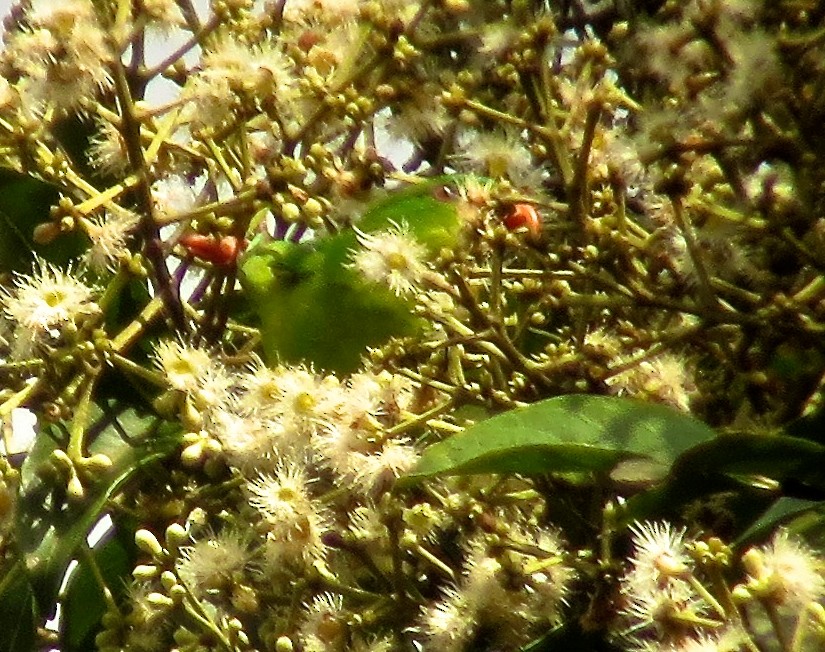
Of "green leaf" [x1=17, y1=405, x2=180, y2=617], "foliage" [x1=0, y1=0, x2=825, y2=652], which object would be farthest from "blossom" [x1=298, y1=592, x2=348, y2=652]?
"green leaf" [x1=17, y1=405, x2=180, y2=617]

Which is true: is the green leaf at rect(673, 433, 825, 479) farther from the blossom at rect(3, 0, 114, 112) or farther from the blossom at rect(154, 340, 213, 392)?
the blossom at rect(3, 0, 114, 112)

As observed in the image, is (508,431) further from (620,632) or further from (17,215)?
(17,215)

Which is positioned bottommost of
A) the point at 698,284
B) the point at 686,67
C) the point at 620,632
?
the point at 620,632

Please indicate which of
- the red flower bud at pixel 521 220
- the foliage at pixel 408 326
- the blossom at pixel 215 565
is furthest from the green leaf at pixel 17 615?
the red flower bud at pixel 521 220

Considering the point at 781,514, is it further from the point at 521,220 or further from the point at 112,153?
the point at 112,153

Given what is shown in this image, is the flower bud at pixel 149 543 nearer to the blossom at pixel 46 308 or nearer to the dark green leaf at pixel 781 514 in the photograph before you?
the blossom at pixel 46 308

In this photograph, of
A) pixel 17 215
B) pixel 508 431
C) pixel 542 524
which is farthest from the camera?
pixel 17 215

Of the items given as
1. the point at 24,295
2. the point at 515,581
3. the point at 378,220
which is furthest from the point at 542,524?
the point at 24,295
